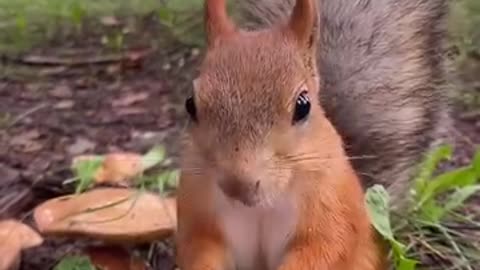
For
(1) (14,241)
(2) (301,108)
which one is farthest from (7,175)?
(2) (301,108)

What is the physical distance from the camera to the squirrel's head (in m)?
1.76

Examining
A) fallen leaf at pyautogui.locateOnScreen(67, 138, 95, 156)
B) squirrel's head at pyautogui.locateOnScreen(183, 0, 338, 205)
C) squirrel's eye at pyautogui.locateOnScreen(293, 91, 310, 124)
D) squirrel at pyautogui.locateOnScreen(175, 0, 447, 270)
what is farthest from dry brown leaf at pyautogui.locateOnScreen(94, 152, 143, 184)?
squirrel's eye at pyautogui.locateOnScreen(293, 91, 310, 124)

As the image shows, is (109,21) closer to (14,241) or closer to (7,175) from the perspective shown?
(7,175)

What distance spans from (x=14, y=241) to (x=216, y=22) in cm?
67

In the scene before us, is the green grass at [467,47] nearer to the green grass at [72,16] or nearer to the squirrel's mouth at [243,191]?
the green grass at [72,16]

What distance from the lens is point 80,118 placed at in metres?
3.12

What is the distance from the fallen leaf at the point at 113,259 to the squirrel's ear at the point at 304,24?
0.64 m

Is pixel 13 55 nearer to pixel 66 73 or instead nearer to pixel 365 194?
pixel 66 73

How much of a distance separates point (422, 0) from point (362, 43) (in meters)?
0.15

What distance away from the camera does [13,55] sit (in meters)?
3.47

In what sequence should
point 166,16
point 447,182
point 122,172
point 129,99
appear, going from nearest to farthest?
point 447,182 → point 122,172 → point 129,99 → point 166,16

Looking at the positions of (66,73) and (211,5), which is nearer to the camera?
(211,5)

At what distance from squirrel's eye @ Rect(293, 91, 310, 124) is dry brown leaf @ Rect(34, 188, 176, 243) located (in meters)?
0.54

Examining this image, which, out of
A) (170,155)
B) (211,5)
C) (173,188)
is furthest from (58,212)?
(211,5)
